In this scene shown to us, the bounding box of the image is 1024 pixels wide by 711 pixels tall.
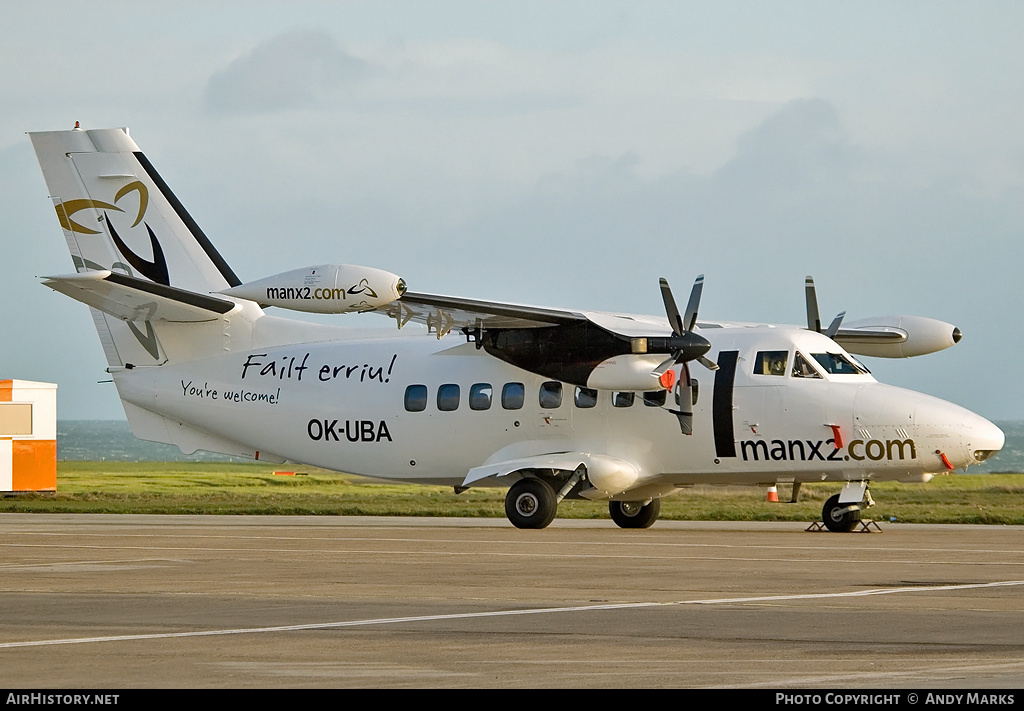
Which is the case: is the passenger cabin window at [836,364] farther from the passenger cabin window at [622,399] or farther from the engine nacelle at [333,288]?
the engine nacelle at [333,288]

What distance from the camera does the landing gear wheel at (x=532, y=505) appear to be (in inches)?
1001

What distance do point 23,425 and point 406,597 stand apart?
98.5 feet

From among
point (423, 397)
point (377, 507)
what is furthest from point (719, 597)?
point (377, 507)

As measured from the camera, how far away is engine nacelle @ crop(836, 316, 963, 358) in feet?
92.1

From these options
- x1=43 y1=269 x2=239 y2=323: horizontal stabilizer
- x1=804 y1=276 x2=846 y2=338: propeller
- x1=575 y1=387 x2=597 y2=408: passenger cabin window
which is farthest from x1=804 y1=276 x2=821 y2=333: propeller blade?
x1=43 y1=269 x2=239 y2=323: horizontal stabilizer

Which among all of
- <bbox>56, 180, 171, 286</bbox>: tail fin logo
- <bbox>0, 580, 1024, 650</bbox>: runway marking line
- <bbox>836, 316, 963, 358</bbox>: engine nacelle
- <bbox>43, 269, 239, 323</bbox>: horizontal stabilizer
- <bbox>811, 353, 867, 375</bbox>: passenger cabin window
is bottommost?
<bbox>0, 580, 1024, 650</bbox>: runway marking line

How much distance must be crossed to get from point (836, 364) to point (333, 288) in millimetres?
8686

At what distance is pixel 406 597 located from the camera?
13516 millimetres

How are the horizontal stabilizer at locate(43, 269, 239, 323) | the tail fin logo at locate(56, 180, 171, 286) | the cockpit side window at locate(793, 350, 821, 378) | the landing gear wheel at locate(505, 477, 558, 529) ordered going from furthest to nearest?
the tail fin logo at locate(56, 180, 171, 286) < the horizontal stabilizer at locate(43, 269, 239, 323) < the landing gear wheel at locate(505, 477, 558, 529) < the cockpit side window at locate(793, 350, 821, 378)

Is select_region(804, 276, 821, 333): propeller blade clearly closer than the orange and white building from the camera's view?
Yes

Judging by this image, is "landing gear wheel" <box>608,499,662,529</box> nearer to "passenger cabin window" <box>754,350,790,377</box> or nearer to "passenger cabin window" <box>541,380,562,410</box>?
"passenger cabin window" <box>541,380,562,410</box>

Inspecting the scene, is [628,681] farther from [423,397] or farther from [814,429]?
[423,397]

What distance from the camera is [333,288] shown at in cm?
2294

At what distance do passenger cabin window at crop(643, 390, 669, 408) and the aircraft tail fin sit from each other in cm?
1012
